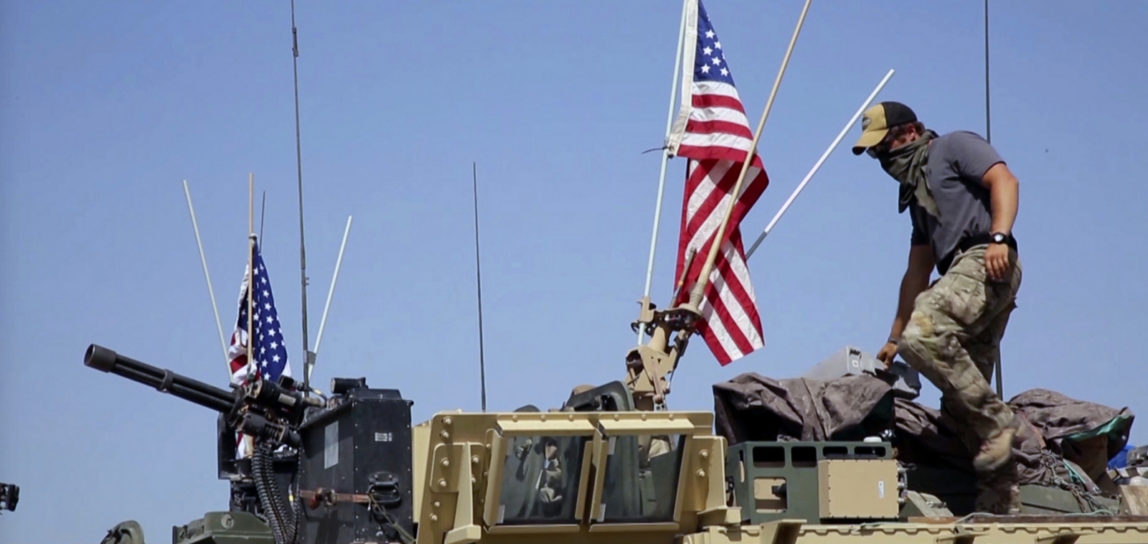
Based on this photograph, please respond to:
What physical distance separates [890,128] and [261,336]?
396 inches

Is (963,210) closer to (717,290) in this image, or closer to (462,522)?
(717,290)

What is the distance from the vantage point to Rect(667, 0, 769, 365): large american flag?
43.9ft

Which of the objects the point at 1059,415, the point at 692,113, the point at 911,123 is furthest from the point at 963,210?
the point at 692,113

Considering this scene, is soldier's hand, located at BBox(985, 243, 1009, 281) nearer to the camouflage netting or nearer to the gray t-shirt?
the gray t-shirt

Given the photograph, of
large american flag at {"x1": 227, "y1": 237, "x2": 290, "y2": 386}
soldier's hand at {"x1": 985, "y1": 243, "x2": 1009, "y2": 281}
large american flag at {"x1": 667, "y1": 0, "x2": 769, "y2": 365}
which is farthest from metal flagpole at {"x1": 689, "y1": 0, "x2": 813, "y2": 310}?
large american flag at {"x1": 227, "y1": 237, "x2": 290, "y2": 386}

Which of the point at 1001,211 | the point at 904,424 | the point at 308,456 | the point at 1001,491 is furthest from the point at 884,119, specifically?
the point at 308,456

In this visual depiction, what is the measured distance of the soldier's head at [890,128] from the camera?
11.3 metres

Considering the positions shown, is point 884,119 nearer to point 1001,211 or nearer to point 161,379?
point 1001,211

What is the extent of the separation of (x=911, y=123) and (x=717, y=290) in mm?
2533

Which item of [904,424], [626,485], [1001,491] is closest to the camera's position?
[626,485]

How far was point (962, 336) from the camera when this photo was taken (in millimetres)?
10812

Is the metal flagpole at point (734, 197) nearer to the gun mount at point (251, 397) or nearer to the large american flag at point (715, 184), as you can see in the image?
the large american flag at point (715, 184)

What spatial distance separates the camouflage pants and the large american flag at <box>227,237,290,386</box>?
32.1 feet

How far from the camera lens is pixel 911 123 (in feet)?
37.4
